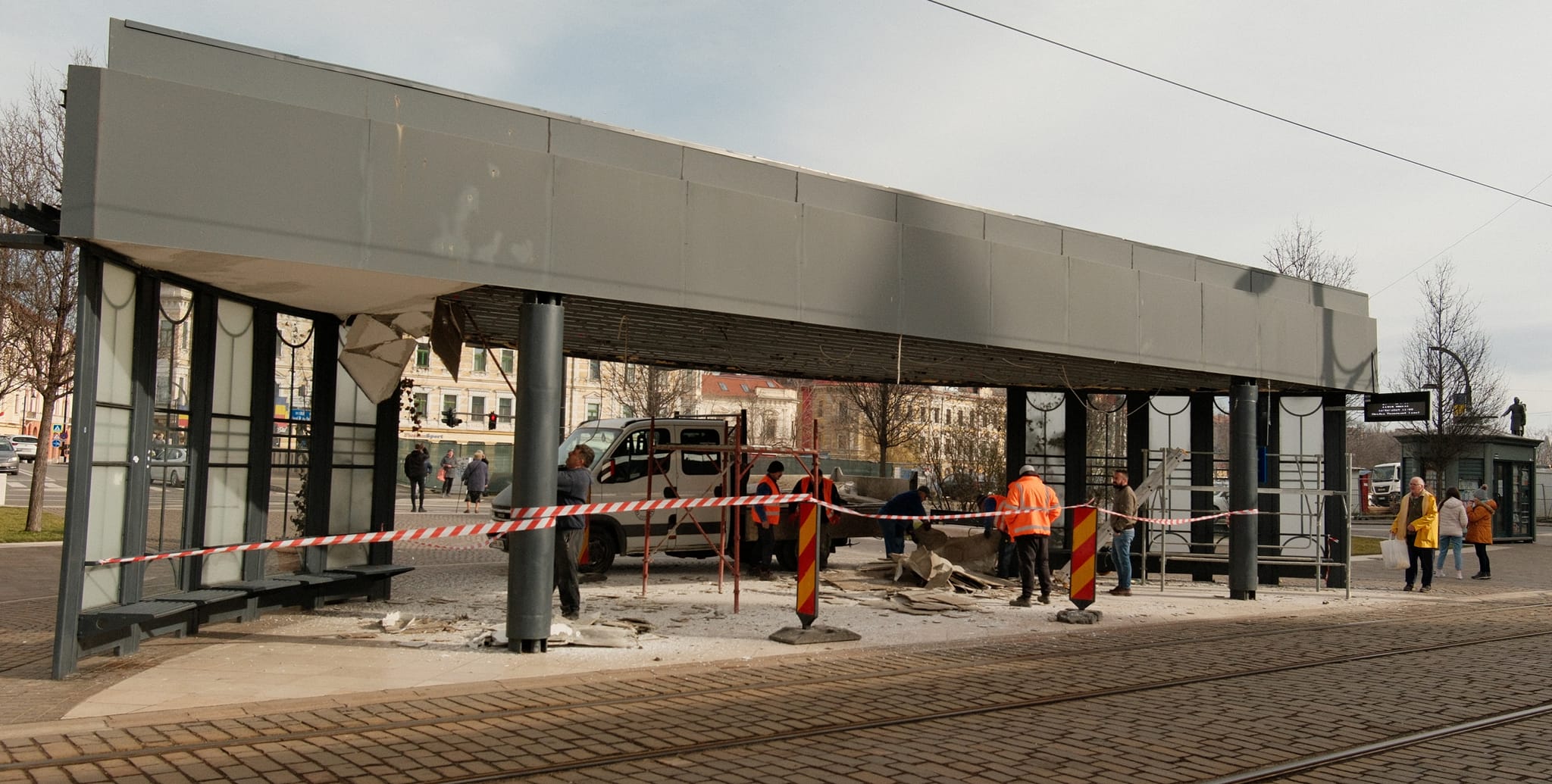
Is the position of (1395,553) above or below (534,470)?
below

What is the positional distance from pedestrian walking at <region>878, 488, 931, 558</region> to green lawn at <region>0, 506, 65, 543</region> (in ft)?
39.2

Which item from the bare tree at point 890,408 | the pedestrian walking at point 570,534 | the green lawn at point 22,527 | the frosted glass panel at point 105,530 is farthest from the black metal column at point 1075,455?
the bare tree at point 890,408

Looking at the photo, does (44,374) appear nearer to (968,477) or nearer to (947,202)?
(947,202)

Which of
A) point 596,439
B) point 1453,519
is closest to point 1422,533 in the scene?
point 1453,519

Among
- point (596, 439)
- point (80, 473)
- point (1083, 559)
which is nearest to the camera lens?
point (80, 473)

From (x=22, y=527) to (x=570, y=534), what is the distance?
15.9 metres

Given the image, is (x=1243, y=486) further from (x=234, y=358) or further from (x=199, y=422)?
(x=199, y=422)

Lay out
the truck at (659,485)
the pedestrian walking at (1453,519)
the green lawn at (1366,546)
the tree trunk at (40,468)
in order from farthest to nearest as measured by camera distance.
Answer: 1. the green lawn at (1366,546)
2. the tree trunk at (40,468)
3. the pedestrian walking at (1453,519)
4. the truck at (659,485)

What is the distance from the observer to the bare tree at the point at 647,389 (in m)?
46.9

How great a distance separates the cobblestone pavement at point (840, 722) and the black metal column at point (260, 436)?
85 cm

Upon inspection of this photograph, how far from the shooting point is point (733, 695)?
7914 millimetres

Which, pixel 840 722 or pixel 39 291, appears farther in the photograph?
pixel 39 291

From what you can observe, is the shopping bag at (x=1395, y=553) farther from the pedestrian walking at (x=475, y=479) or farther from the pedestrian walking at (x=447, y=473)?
the pedestrian walking at (x=447, y=473)

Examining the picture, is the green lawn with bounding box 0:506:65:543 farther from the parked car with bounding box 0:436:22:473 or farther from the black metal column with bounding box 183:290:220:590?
the parked car with bounding box 0:436:22:473
